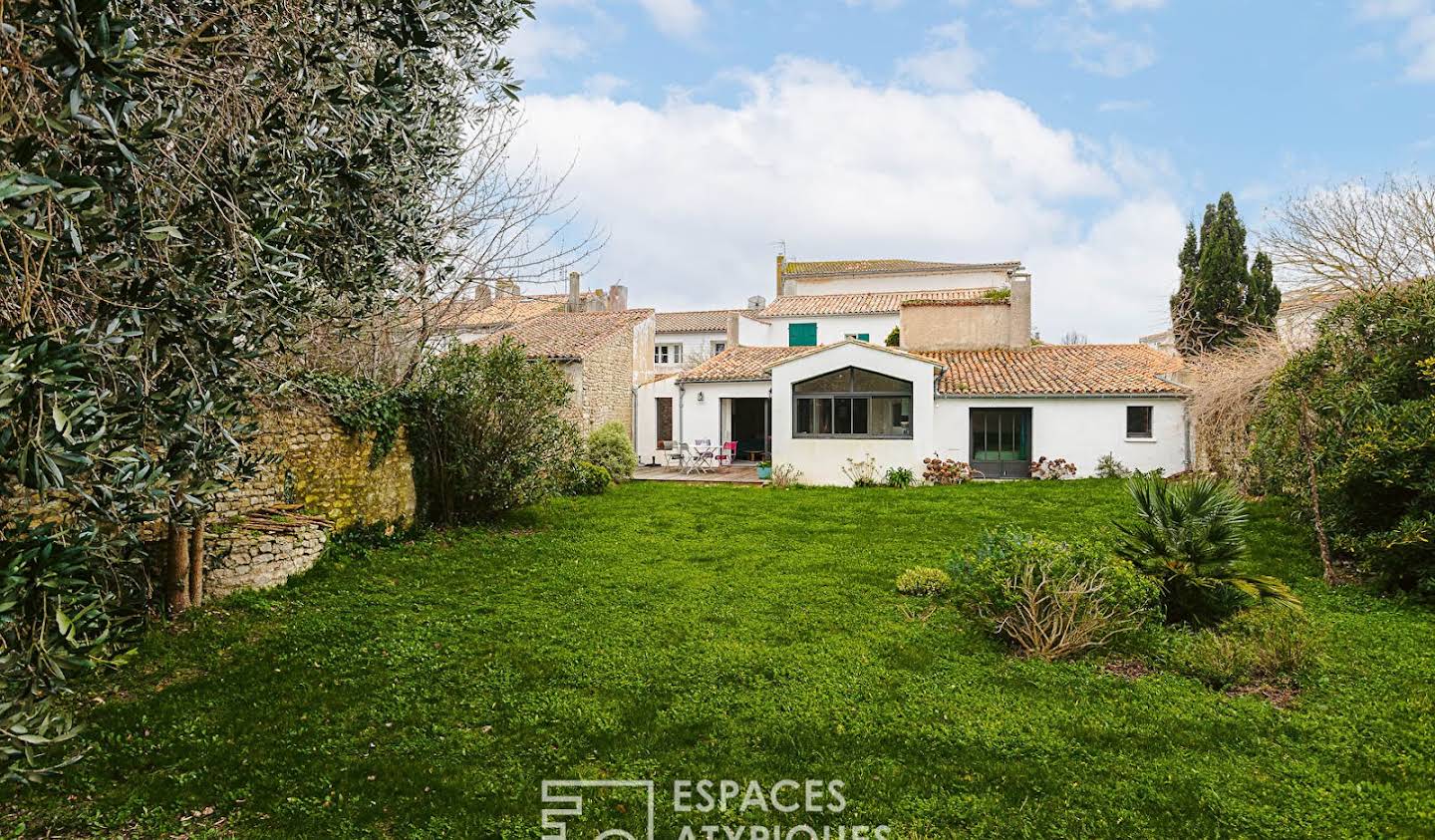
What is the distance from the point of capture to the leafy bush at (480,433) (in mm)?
12688

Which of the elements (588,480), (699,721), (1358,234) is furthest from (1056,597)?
(1358,234)

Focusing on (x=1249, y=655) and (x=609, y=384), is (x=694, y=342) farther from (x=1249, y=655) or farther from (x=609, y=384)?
(x=1249, y=655)

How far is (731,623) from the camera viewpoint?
7719 mm

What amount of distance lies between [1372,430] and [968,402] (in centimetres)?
1291

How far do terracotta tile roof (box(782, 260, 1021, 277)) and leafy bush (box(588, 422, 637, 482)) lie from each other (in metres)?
24.8

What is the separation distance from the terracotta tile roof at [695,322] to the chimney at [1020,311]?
664 inches

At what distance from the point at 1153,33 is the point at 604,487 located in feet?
49.2

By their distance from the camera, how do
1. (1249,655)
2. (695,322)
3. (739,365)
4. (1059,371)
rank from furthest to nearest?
(695,322) → (739,365) → (1059,371) → (1249,655)

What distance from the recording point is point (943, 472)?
787 inches

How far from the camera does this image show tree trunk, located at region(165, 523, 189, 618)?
7.64 metres

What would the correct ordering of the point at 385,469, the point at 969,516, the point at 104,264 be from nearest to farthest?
the point at 104,264
the point at 385,469
the point at 969,516

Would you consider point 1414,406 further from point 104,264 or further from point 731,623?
point 104,264

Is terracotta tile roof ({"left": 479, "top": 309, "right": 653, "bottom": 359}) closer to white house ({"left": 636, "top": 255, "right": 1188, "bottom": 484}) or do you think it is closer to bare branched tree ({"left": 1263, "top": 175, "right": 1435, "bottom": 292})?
white house ({"left": 636, "top": 255, "right": 1188, "bottom": 484})

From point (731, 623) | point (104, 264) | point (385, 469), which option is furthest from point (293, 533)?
point (104, 264)
